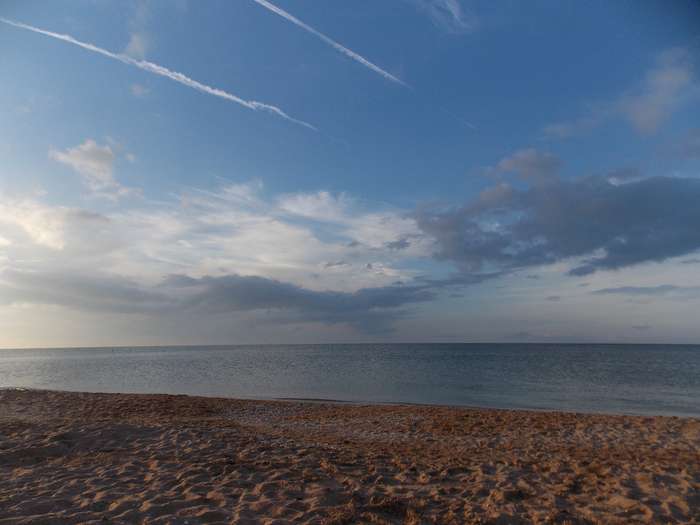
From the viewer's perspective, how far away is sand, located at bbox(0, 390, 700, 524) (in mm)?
6031

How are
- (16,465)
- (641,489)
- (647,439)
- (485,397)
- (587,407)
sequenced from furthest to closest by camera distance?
(485,397), (587,407), (647,439), (16,465), (641,489)

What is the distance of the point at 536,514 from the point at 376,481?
2613 mm

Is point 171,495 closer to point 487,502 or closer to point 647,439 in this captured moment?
point 487,502

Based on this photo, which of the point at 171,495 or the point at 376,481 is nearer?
the point at 171,495

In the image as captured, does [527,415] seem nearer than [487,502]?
No

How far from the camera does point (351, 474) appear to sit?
7.85 metres

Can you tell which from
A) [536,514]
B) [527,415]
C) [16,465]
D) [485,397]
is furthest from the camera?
[485,397]

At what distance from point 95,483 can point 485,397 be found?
21.6 meters

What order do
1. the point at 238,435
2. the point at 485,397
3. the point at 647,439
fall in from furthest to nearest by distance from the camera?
the point at 485,397, the point at 647,439, the point at 238,435

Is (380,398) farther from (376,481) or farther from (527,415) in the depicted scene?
(376,481)

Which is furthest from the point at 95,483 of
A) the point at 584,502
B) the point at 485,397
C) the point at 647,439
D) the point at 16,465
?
the point at 485,397

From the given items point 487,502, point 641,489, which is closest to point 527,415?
point 641,489

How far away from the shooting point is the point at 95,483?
7.02 m

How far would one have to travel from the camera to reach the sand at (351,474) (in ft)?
19.8
